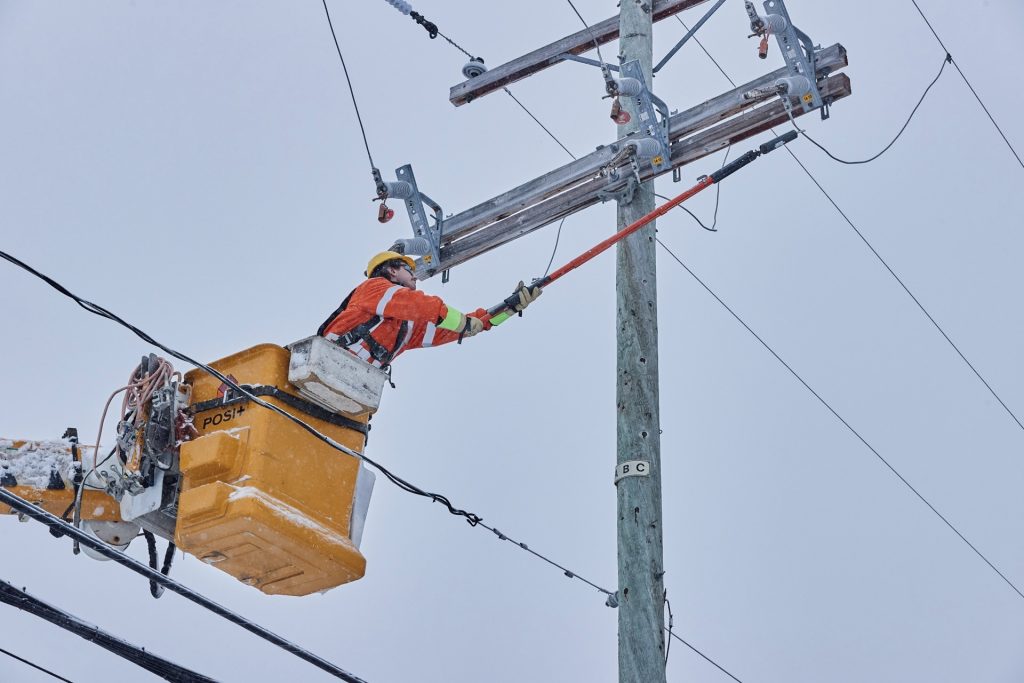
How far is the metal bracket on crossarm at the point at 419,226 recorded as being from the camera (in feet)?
30.8

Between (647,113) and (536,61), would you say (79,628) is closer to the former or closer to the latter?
(647,113)

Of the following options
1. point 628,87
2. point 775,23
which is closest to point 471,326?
point 628,87

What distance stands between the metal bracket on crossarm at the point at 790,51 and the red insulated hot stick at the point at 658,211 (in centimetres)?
21

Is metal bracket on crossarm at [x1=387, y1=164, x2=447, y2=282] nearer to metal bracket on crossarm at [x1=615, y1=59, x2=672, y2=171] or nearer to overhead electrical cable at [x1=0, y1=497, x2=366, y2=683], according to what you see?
metal bracket on crossarm at [x1=615, y1=59, x2=672, y2=171]

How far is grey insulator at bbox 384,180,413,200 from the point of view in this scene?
31.6 feet

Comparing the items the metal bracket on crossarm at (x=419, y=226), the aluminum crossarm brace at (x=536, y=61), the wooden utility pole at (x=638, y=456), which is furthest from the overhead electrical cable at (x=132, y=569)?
the aluminum crossarm brace at (x=536, y=61)

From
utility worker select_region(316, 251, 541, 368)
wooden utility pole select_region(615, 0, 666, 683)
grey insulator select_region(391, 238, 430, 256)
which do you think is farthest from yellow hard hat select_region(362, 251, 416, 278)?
wooden utility pole select_region(615, 0, 666, 683)

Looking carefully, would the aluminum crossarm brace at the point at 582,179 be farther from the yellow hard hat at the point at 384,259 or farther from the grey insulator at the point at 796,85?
the yellow hard hat at the point at 384,259

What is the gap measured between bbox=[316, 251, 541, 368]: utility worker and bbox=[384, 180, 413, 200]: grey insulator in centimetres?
128

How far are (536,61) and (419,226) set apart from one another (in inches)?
72.5

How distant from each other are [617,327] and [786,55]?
180cm

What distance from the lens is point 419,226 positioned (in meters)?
9.48

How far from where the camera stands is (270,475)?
23.7ft

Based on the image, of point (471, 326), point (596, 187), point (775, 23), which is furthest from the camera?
point (596, 187)
